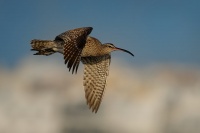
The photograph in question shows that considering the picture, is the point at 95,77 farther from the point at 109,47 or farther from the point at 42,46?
the point at 42,46

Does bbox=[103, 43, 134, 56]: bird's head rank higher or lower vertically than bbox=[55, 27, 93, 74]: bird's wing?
higher

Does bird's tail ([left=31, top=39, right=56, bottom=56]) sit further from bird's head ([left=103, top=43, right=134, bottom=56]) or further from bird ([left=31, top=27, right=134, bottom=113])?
bird's head ([left=103, top=43, right=134, bottom=56])

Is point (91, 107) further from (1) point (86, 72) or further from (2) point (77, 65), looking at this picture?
(2) point (77, 65)

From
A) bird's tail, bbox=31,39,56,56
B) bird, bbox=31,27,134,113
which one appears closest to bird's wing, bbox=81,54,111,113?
bird, bbox=31,27,134,113

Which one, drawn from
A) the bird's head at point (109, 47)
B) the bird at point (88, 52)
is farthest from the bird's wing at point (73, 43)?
the bird's head at point (109, 47)

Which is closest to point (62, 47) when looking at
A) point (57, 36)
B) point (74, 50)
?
point (57, 36)

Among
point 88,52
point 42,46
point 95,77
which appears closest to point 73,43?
point 42,46

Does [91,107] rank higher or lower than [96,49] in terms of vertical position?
lower
